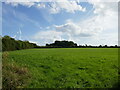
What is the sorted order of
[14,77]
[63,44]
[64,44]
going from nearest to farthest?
[14,77]
[63,44]
[64,44]

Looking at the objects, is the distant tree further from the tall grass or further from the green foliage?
the tall grass

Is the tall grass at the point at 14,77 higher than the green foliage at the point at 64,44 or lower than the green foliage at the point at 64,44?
lower

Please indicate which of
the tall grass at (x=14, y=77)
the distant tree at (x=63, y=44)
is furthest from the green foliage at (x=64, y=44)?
the tall grass at (x=14, y=77)

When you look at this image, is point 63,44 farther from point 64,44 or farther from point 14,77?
point 14,77

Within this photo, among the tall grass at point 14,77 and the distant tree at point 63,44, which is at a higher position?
the distant tree at point 63,44

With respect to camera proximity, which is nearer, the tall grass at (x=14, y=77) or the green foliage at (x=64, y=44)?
the tall grass at (x=14, y=77)

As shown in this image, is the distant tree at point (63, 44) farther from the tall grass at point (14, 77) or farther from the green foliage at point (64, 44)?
the tall grass at point (14, 77)

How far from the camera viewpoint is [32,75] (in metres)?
10.9

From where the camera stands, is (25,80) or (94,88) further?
(25,80)

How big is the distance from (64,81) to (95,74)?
2624 mm

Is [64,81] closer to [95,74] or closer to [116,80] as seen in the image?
[95,74]

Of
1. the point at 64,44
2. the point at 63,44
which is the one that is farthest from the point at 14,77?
the point at 64,44

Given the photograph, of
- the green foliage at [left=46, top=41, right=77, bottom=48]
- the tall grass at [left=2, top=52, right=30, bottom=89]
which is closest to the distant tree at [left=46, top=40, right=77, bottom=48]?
the green foliage at [left=46, top=41, right=77, bottom=48]

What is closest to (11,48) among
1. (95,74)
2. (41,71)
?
(41,71)
